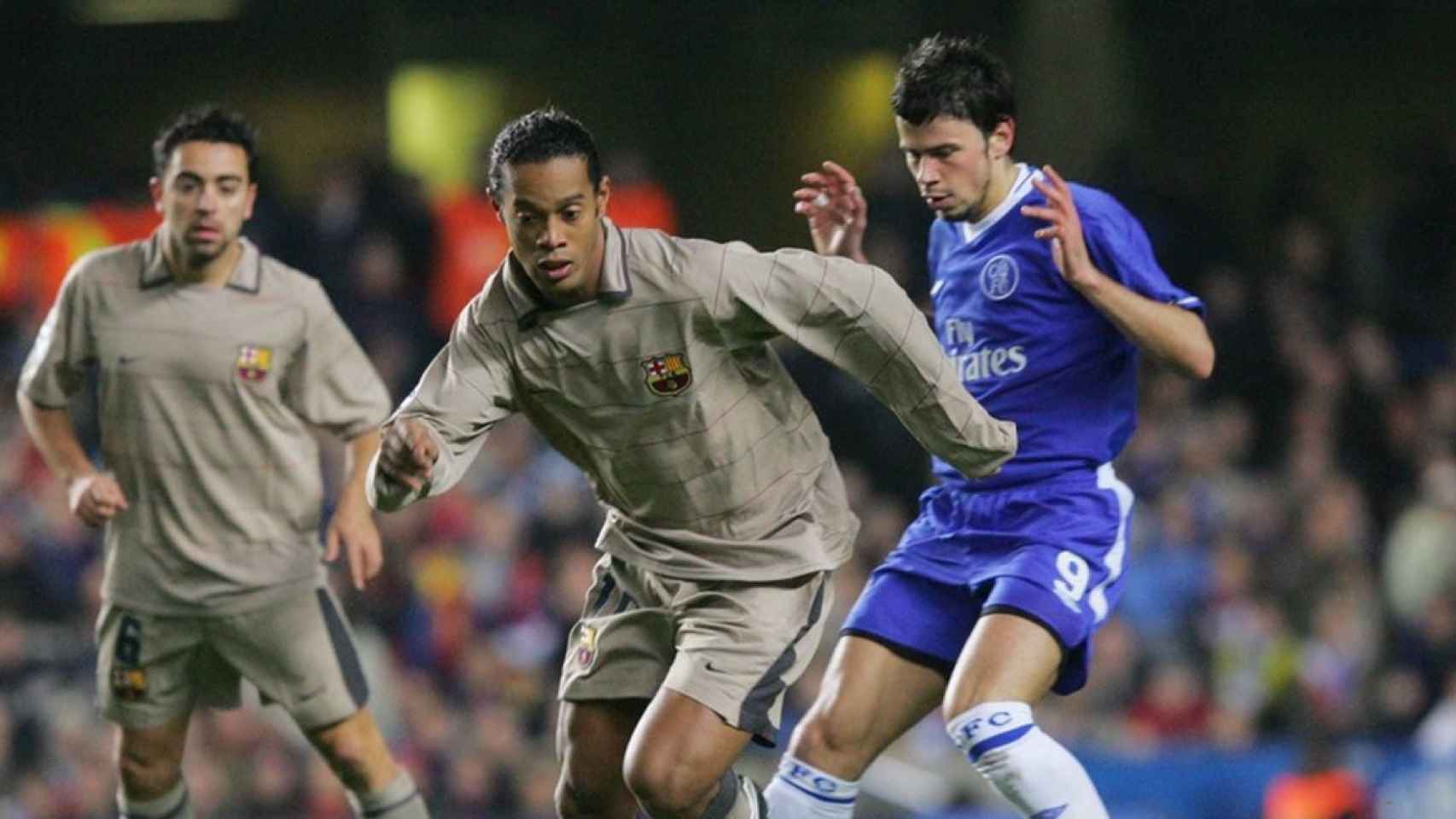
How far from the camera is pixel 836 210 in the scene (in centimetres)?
613

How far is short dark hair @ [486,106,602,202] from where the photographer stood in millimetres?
5066

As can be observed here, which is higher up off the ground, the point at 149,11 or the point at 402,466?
the point at 402,466

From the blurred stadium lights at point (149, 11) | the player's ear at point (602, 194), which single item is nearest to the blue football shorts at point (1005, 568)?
the player's ear at point (602, 194)

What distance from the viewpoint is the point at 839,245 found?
6.14 metres

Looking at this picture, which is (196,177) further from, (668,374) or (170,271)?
(668,374)

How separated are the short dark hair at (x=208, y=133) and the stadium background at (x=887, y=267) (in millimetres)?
4048

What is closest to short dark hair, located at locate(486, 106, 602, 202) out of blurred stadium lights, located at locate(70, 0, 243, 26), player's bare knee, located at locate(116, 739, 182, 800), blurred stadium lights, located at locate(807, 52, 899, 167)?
player's bare knee, located at locate(116, 739, 182, 800)

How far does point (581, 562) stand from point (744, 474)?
212 inches

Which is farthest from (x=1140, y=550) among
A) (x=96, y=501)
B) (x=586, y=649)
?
(x=96, y=501)

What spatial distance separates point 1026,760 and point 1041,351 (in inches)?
38.7

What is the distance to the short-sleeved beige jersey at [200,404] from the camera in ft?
20.7

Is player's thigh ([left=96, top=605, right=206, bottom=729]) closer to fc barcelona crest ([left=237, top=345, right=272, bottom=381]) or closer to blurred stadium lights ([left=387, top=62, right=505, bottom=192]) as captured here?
fc barcelona crest ([left=237, top=345, right=272, bottom=381])

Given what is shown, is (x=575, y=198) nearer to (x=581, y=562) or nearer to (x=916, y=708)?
(x=916, y=708)

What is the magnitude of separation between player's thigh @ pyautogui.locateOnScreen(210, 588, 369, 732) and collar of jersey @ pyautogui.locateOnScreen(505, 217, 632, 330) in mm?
1589
